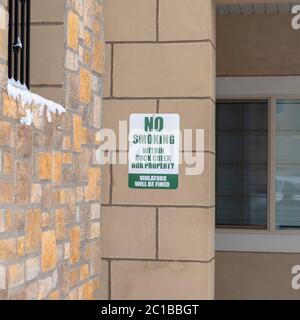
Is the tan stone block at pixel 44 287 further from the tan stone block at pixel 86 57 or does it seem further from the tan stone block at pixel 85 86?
the tan stone block at pixel 86 57

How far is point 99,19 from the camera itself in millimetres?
6238

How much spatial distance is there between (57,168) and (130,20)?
1662mm

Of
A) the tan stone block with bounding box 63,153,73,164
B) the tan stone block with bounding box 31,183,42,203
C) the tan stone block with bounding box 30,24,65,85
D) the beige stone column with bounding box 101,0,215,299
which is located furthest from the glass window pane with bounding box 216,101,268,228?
the tan stone block with bounding box 31,183,42,203

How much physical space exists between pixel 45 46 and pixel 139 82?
112 centimetres

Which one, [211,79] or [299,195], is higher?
[211,79]

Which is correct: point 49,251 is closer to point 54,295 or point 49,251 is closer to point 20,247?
point 54,295

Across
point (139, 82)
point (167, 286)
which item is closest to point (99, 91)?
point (139, 82)

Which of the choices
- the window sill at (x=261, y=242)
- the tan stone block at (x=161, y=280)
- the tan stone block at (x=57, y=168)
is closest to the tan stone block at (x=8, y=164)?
the tan stone block at (x=57, y=168)

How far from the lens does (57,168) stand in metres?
5.20

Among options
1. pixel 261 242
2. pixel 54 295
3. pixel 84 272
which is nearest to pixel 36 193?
pixel 54 295

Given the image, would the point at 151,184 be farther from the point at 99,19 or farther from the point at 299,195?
the point at 299,195

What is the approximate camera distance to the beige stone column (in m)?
6.18

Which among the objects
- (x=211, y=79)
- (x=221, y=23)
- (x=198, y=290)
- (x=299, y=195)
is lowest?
(x=198, y=290)
